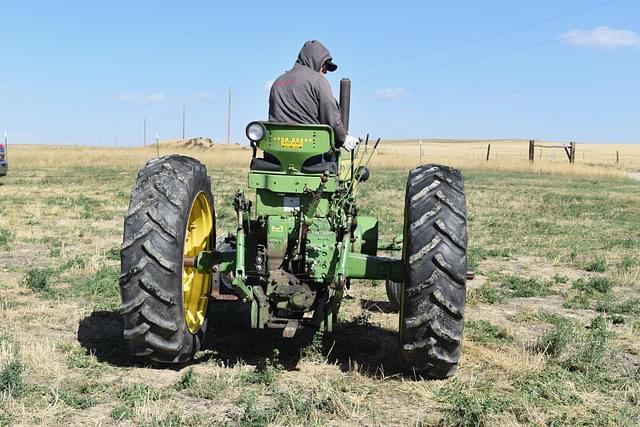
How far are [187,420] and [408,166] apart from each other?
33687 mm

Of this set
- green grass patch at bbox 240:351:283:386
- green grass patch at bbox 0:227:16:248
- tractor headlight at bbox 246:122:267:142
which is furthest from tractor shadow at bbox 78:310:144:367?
green grass patch at bbox 0:227:16:248

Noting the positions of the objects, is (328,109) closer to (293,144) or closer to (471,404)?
(293,144)

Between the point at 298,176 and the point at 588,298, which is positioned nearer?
the point at 298,176

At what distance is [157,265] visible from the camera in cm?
482

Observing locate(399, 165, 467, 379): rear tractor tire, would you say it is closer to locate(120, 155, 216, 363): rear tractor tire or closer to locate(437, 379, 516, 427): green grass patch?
locate(437, 379, 516, 427): green grass patch

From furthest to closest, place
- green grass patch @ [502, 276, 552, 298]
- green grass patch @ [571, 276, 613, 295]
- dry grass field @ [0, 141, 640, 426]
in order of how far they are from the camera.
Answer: green grass patch @ [571, 276, 613, 295], green grass patch @ [502, 276, 552, 298], dry grass field @ [0, 141, 640, 426]

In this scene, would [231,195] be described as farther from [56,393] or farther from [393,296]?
[56,393]

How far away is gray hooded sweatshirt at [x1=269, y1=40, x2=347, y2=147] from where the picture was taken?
19.4ft

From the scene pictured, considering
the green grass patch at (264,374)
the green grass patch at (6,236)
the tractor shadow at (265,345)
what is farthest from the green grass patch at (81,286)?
the green grass patch at (264,374)

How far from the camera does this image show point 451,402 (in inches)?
172

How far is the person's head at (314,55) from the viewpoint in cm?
618

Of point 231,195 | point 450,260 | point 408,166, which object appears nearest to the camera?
point 450,260

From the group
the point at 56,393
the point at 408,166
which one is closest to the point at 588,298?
the point at 56,393

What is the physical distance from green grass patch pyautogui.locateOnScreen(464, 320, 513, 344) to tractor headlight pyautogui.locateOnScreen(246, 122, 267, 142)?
2.52 metres
